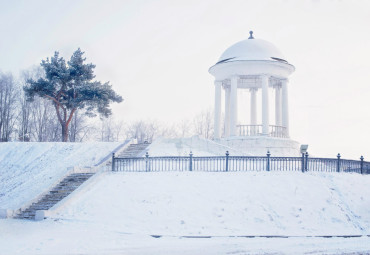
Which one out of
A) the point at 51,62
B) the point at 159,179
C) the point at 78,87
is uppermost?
the point at 51,62

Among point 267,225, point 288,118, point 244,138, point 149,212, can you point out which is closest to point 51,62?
point 244,138

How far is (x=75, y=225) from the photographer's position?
15.5 metres

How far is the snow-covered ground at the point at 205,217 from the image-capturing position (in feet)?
40.6

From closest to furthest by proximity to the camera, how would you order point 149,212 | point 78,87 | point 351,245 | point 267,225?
point 351,245, point 267,225, point 149,212, point 78,87

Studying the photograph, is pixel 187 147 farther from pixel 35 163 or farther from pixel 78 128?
pixel 78 128

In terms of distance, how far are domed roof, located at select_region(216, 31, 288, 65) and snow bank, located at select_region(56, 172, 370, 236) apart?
488 inches

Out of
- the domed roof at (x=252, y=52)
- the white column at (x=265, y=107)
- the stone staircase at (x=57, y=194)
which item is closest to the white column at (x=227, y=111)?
the domed roof at (x=252, y=52)

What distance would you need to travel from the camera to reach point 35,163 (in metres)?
26.4

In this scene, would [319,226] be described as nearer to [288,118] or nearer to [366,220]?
[366,220]

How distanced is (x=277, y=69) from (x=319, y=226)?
653 inches

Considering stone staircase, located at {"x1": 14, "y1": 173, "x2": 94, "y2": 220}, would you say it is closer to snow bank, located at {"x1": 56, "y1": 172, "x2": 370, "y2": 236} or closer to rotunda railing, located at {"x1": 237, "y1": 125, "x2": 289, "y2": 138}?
snow bank, located at {"x1": 56, "y1": 172, "x2": 370, "y2": 236}

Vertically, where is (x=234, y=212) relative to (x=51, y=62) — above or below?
below

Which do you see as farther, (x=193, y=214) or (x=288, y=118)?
(x=288, y=118)

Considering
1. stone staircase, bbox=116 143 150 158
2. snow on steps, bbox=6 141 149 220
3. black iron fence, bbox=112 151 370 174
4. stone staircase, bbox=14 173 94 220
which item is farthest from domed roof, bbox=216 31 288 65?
stone staircase, bbox=14 173 94 220
